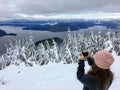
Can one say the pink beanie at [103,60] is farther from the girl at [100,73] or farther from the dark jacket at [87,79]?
the dark jacket at [87,79]

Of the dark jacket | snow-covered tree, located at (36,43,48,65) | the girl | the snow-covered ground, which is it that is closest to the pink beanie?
the girl

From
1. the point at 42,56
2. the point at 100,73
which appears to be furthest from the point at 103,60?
the point at 42,56

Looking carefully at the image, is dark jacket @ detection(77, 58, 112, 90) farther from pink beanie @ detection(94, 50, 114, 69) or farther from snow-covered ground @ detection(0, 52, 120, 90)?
snow-covered ground @ detection(0, 52, 120, 90)

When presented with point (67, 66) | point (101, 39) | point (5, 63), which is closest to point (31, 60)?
point (101, 39)

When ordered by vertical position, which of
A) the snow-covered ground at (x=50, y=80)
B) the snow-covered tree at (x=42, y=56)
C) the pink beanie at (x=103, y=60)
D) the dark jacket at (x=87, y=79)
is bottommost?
the snow-covered tree at (x=42, y=56)

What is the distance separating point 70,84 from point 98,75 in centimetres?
671

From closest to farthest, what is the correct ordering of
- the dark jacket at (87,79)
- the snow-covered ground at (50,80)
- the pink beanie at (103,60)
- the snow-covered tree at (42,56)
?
the pink beanie at (103,60), the dark jacket at (87,79), the snow-covered ground at (50,80), the snow-covered tree at (42,56)

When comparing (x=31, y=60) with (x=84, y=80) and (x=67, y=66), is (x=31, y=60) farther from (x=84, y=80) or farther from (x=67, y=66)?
(x=84, y=80)

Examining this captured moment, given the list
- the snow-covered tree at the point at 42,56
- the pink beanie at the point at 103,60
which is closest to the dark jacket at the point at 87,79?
the pink beanie at the point at 103,60

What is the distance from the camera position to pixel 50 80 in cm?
1152

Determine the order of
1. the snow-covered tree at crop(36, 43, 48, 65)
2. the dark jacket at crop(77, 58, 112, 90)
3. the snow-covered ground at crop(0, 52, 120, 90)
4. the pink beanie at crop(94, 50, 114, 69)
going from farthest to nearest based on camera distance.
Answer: the snow-covered tree at crop(36, 43, 48, 65), the snow-covered ground at crop(0, 52, 120, 90), the dark jacket at crop(77, 58, 112, 90), the pink beanie at crop(94, 50, 114, 69)

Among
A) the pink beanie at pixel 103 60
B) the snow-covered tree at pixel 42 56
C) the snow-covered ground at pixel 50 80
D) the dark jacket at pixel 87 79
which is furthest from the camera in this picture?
the snow-covered tree at pixel 42 56

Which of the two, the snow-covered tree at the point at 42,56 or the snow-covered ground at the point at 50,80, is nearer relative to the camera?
the snow-covered ground at the point at 50,80

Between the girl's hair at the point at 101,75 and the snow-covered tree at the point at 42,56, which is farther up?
the girl's hair at the point at 101,75
